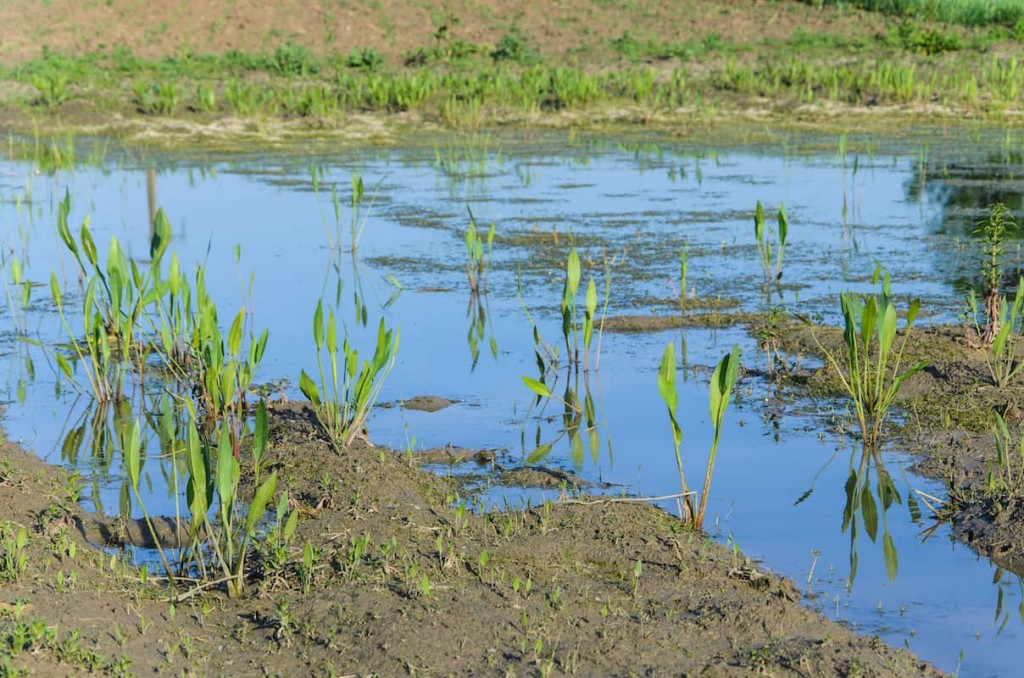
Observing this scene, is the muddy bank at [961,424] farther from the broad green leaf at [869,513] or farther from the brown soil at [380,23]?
the brown soil at [380,23]

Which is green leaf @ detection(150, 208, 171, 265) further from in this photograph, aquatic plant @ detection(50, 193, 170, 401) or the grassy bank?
the grassy bank

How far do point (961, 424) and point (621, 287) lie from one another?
2.79 metres

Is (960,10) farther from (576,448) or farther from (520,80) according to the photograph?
(576,448)

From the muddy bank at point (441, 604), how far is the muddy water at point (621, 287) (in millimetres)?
300

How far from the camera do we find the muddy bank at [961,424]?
3945 mm

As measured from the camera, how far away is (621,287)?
740 cm

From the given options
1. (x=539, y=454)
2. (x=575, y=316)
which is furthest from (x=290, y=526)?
(x=575, y=316)

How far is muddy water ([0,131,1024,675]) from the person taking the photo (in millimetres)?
4027

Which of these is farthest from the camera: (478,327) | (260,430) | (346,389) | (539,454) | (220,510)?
(478,327)

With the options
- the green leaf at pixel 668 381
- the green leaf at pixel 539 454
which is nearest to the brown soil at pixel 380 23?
the green leaf at pixel 539 454

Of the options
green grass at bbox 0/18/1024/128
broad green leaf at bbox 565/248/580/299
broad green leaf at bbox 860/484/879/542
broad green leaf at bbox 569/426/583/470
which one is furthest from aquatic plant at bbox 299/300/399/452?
green grass at bbox 0/18/1024/128

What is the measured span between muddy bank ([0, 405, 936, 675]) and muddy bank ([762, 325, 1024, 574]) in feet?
2.45

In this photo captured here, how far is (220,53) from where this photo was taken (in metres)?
22.6

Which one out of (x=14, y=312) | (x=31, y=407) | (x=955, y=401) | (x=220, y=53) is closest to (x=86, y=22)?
(x=220, y=53)
